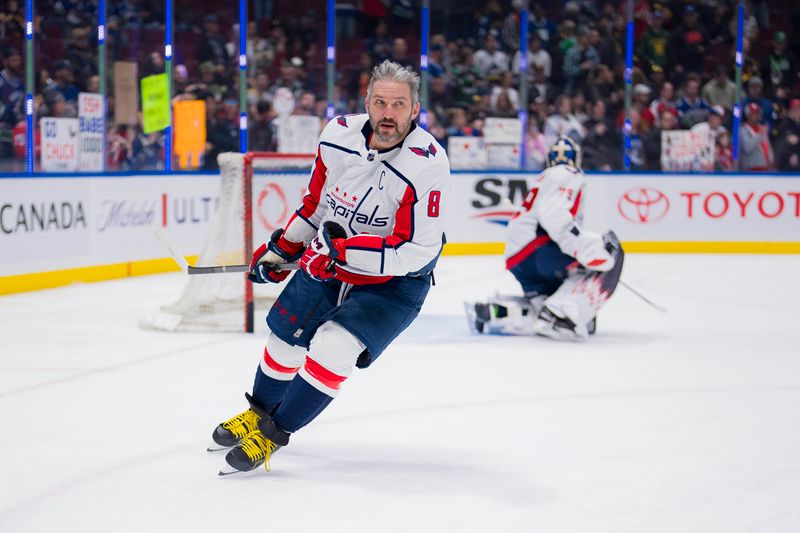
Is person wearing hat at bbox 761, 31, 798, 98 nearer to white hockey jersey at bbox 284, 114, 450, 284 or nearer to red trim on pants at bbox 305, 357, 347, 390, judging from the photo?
white hockey jersey at bbox 284, 114, 450, 284

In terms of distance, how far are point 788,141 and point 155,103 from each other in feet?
19.2

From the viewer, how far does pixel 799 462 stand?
3.42 meters

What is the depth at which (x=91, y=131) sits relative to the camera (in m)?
7.94

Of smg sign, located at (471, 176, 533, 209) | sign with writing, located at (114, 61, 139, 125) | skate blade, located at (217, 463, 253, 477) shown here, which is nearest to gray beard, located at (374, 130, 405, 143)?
skate blade, located at (217, 463, 253, 477)

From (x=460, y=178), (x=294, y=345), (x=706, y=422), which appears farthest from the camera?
(x=460, y=178)

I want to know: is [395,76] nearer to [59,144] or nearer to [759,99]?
[59,144]

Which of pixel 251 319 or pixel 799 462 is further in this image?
pixel 251 319

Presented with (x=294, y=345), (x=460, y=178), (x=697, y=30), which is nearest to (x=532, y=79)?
(x=460, y=178)

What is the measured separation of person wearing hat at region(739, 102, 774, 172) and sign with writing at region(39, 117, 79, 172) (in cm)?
608

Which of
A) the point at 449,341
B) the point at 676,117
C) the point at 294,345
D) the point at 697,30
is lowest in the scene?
the point at 449,341

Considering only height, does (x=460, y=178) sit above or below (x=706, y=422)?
above

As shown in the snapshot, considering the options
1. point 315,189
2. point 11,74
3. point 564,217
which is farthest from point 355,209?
point 11,74

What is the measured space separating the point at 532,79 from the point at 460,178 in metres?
1.17

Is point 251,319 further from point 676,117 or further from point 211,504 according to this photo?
point 676,117
